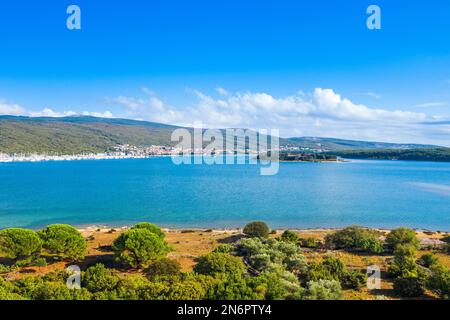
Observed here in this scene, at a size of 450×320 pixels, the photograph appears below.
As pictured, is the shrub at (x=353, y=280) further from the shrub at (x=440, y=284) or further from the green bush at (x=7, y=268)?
the green bush at (x=7, y=268)

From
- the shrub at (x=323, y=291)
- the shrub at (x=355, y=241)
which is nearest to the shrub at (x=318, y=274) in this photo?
the shrub at (x=323, y=291)

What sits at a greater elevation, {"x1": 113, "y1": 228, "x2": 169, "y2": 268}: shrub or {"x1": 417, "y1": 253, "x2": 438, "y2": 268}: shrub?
{"x1": 113, "y1": 228, "x2": 169, "y2": 268}: shrub

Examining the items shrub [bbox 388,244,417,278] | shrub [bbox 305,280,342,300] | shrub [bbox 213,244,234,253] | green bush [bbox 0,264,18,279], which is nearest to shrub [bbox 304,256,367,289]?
shrub [bbox 388,244,417,278]

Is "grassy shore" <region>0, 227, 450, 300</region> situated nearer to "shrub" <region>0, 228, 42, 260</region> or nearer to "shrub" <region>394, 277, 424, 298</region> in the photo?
"shrub" <region>394, 277, 424, 298</region>

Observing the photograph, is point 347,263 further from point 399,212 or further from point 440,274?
point 399,212

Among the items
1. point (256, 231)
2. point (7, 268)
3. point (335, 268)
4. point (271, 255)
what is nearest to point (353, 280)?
point (335, 268)
